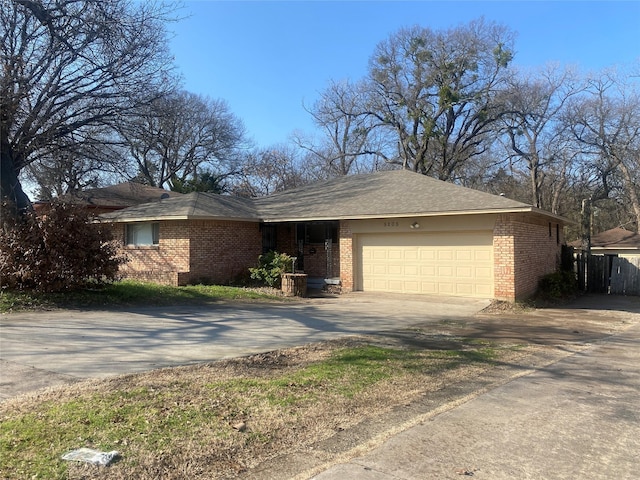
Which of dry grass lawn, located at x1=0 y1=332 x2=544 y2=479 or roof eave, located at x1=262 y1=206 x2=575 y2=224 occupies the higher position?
roof eave, located at x1=262 y1=206 x2=575 y2=224

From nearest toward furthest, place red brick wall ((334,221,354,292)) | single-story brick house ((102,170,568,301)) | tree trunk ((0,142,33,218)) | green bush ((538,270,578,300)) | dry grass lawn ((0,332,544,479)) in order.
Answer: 1. dry grass lawn ((0,332,544,479))
2. tree trunk ((0,142,33,218))
3. single-story brick house ((102,170,568,301))
4. green bush ((538,270,578,300))
5. red brick wall ((334,221,354,292))

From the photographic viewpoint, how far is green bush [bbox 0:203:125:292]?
12273mm

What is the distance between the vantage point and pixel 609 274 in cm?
2000

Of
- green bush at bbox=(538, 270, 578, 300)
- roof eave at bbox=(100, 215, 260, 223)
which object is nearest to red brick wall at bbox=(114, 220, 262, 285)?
roof eave at bbox=(100, 215, 260, 223)

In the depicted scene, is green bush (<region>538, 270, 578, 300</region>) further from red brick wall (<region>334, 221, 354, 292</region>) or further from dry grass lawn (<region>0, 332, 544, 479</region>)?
dry grass lawn (<region>0, 332, 544, 479</region>)

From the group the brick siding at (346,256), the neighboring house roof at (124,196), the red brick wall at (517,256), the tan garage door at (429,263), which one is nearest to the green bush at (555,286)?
the red brick wall at (517,256)

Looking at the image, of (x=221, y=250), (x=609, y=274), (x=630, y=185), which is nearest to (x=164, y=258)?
(x=221, y=250)

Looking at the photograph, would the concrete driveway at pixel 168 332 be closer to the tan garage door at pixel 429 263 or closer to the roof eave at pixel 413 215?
the tan garage door at pixel 429 263

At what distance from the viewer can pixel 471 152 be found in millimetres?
39719

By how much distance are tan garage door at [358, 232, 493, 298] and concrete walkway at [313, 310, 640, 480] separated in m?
8.89

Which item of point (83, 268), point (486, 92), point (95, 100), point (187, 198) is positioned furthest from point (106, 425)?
point (486, 92)

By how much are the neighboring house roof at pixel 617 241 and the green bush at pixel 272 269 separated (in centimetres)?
2367

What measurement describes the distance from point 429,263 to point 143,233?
10718 millimetres

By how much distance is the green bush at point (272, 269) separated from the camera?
17.3 metres
